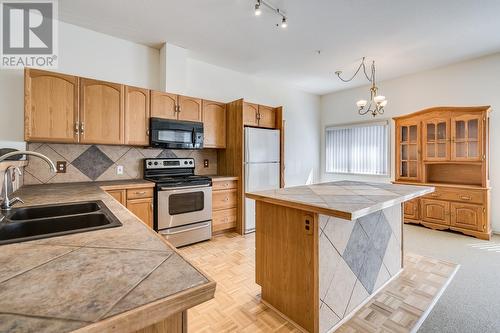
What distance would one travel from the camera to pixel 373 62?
4.01 metres

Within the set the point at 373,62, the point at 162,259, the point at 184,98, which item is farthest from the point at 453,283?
the point at 184,98

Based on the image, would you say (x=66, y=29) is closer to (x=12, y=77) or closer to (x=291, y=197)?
(x=12, y=77)

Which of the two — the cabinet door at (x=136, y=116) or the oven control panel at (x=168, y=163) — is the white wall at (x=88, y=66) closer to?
the cabinet door at (x=136, y=116)

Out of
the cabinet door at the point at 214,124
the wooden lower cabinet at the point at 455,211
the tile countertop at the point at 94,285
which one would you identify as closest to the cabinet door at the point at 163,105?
the cabinet door at the point at 214,124

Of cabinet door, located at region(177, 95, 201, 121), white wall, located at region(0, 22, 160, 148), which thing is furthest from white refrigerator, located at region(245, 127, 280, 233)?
white wall, located at region(0, 22, 160, 148)

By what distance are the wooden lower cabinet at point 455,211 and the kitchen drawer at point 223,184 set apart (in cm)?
317

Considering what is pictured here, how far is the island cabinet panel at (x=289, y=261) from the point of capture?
1.61 m

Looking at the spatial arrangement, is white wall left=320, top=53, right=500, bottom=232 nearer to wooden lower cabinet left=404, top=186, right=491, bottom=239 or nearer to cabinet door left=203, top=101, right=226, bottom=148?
wooden lower cabinet left=404, top=186, right=491, bottom=239

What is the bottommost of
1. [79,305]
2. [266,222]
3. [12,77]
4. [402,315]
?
[402,315]

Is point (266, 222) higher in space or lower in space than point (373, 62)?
lower

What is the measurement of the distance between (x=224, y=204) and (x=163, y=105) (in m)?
1.68

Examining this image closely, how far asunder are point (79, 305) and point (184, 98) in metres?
3.23

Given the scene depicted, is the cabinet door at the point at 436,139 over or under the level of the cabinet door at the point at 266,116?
under

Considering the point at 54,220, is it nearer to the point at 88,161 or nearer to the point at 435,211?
the point at 88,161
